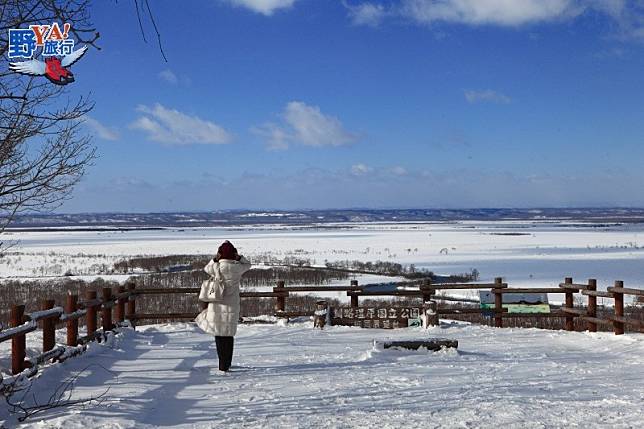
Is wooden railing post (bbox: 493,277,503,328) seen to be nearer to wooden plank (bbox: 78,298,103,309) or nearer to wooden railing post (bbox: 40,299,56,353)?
wooden plank (bbox: 78,298,103,309)

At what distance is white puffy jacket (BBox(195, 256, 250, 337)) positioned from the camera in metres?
9.15

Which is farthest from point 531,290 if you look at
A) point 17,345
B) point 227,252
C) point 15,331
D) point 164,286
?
point 164,286

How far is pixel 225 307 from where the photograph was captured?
9.23m

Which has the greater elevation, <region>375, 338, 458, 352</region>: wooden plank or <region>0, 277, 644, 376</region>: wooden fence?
<region>0, 277, 644, 376</region>: wooden fence

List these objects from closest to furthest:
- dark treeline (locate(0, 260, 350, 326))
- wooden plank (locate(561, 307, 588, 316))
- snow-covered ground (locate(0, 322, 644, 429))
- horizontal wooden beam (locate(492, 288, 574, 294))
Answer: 1. snow-covered ground (locate(0, 322, 644, 429))
2. wooden plank (locate(561, 307, 588, 316))
3. horizontal wooden beam (locate(492, 288, 574, 294))
4. dark treeline (locate(0, 260, 350, 326))

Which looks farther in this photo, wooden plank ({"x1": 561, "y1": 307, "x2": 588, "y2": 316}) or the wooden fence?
wooden plank ({"x1": 561, "y1": 307, "x2": 588, "y2": 316})

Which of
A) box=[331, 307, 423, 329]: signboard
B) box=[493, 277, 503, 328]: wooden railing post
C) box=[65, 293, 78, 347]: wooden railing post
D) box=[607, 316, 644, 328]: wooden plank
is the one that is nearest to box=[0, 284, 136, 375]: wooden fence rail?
box=[65, 293, 78, 347]: wooden railing post

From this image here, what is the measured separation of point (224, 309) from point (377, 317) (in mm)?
6277

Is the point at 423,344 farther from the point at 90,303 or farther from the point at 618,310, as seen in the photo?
the point at 90,303

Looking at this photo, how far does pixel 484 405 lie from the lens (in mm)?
7129

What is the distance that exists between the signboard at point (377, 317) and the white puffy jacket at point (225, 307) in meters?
5.93

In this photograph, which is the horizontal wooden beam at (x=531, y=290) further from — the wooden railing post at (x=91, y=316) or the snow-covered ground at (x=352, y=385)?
the wooden railing post at (x=91, y=316)

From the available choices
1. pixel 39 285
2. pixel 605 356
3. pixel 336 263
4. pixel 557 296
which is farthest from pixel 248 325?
pixel 336 263

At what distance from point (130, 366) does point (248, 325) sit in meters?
5.46
